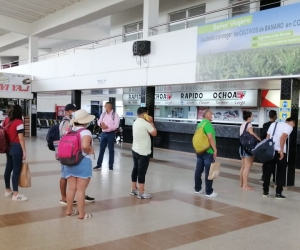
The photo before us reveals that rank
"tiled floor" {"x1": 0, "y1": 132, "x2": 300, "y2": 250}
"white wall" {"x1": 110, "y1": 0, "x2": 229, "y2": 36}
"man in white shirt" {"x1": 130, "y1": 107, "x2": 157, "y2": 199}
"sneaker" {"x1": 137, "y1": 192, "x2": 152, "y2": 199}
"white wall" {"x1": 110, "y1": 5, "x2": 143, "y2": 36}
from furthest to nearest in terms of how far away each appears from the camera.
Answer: "white wall" {"x1": 110, "y1": 5, "x2": 143, "y2": 36}
"white wall" {"x1": 110, "y1": 0, "x2": 229, "y2": 36}
"sneaker" {"x1": 137, "y1": 192, "x2": 152, "y2": 199}
"man in white shirt" {"x1": 130, "y1": 107, "x2": 157, "y2": 199}
"tiled floor" {"x1": 0, "y1": 132, "x2": 300, "y2": 250}

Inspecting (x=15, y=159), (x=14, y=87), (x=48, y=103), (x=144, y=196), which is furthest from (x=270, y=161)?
(x=48, y=103)

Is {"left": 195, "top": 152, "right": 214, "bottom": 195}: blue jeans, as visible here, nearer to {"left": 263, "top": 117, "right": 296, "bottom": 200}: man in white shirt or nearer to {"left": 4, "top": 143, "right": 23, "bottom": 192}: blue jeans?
{"left": 263, "top": 117, "right": 296, "bottom": 200}: man in white shirt

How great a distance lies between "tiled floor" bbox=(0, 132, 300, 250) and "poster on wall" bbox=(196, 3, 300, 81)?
8.56 feet

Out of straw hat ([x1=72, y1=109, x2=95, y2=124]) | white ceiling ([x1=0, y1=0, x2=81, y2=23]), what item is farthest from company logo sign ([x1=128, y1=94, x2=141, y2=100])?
straw hat ([x1=72, y1=109, x2=95, y2=124])

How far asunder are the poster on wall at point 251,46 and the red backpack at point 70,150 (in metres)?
4.82

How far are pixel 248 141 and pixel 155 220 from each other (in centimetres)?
257

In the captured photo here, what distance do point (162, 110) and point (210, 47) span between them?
5888mm

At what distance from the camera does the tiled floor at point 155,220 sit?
3477mm

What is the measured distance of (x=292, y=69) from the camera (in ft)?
21.8

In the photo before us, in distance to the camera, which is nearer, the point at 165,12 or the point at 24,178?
the point at 24,178

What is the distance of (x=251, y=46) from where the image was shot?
7.40 meters

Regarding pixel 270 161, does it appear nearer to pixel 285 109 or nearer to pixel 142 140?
pixel 285 109

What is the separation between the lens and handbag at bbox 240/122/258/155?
5.86 m

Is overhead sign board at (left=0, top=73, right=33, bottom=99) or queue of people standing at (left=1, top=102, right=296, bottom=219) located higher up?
overhead sign board at (left=0, top=73, right=33, bottom=99)
